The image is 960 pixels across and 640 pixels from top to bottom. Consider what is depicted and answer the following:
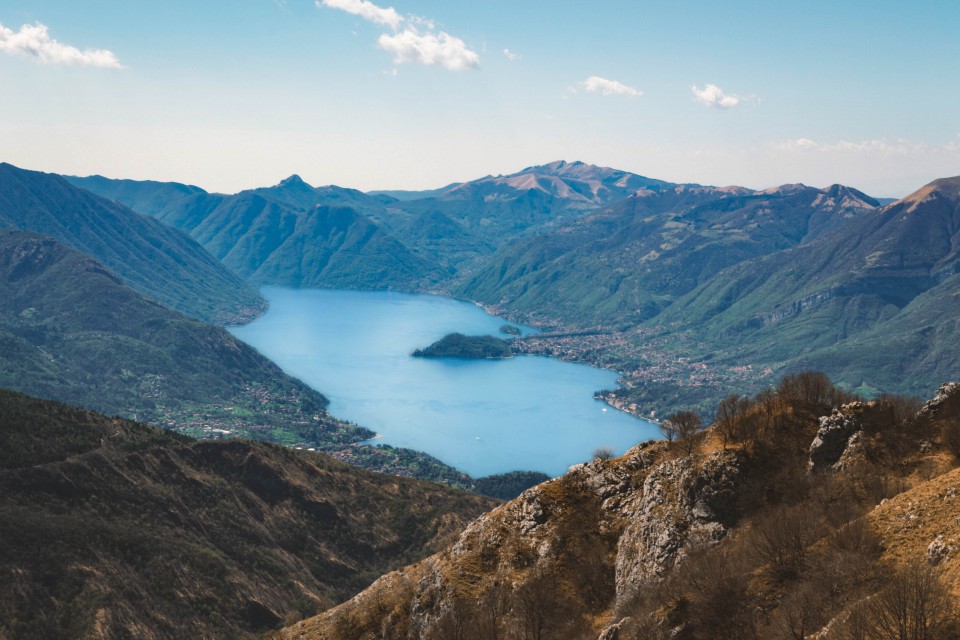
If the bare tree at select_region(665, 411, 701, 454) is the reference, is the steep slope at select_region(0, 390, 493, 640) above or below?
below

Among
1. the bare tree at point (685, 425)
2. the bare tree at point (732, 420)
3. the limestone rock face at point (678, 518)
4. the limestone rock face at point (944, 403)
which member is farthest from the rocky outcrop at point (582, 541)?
the limestone rock face at point (944, 403)

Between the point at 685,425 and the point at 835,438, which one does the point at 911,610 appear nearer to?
the point at 835,438

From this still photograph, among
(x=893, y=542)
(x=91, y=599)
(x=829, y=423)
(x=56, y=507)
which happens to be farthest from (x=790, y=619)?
(x=56, y=507)

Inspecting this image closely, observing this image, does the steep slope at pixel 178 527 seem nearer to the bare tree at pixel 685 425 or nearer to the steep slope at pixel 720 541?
the steep slope at pixel 720 541

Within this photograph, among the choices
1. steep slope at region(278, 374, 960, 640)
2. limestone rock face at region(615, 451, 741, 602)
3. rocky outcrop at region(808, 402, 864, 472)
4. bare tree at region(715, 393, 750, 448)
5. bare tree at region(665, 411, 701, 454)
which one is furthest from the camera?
bare tree at region(665, 411, 701, 454)

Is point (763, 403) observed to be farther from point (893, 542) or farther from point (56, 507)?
point (56, 507)

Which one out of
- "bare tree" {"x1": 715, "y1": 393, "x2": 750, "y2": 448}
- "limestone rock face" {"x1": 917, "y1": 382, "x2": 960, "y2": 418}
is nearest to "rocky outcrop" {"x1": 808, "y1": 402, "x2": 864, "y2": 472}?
"limestone rock face" {"x1": 917, "y1": 382, "x2": 960, "y2": 418}

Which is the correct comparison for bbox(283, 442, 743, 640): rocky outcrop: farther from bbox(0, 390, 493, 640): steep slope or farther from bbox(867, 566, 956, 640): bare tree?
bbox(0, 390, 493, 640): steep slope
